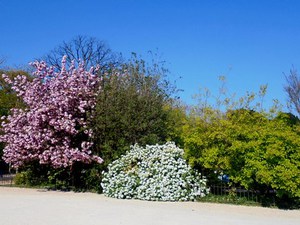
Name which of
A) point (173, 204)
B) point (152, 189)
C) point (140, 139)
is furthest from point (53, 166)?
point (173, 204)

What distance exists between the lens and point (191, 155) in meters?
11.8

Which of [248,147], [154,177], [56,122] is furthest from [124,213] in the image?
[56,122]

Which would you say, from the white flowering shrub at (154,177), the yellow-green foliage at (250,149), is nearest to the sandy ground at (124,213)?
the white flowering shrub at (154,177)

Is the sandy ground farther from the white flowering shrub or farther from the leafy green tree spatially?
the leafy green tree

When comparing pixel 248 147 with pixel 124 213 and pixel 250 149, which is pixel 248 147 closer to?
pixel 250 149

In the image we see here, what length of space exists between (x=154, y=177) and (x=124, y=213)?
2.76 m

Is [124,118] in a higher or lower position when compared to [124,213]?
higher

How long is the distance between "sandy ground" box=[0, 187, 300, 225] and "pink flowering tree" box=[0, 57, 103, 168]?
228cm

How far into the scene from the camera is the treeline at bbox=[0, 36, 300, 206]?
9975mm

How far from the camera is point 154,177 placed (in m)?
11.6

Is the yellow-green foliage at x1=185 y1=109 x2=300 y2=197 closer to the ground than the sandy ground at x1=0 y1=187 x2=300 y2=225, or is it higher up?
higher up

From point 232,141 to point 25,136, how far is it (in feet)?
24.5

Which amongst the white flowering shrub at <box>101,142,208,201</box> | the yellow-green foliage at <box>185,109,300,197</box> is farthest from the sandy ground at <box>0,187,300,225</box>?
the yellow-green foliage at <box>185,109,300,197</box>

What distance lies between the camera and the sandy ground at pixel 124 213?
26.3 feet
